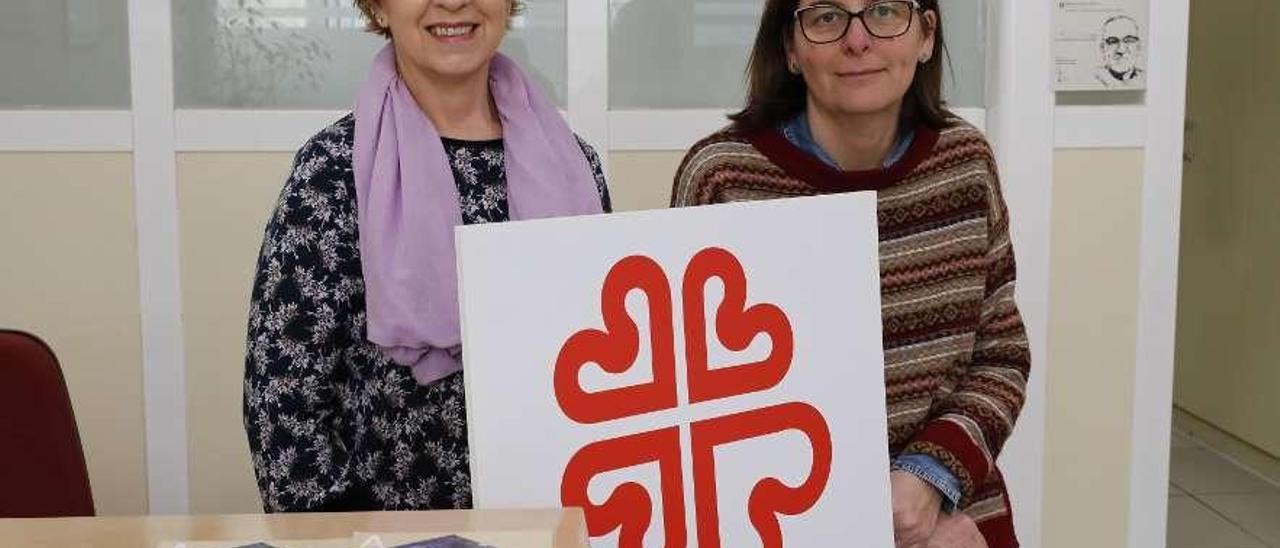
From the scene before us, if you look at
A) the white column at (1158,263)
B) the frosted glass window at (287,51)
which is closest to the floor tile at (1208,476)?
the white column at (1158,263)

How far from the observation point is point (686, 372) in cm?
114

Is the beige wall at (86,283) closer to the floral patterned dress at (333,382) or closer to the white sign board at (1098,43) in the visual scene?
the floral patterned dress at (333,382)

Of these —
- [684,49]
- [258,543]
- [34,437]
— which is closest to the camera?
[258,543]

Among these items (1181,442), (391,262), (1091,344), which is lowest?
(1181,442)

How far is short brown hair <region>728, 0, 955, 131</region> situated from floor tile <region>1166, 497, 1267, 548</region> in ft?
8.28

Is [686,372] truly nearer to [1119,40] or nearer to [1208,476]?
[1119,40]

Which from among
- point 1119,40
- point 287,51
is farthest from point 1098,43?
point 287,51

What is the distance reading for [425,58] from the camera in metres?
1.35

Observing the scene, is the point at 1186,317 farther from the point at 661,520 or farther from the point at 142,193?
the point at 661,520

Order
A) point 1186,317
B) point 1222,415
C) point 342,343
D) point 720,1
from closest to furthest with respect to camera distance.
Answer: point 342,343 < point 720,1 < point 1222,415 < point 1186,317

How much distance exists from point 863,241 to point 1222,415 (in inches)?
157

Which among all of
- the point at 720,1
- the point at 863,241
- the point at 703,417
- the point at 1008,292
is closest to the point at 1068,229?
the point at 720,1

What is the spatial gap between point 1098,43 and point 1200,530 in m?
1.77

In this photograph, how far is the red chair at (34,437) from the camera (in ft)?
4.99
